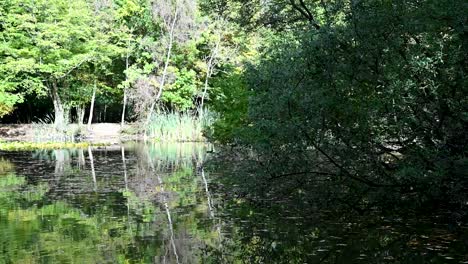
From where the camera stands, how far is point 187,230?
5531 millimetres

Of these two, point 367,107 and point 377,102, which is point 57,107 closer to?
point 367,107

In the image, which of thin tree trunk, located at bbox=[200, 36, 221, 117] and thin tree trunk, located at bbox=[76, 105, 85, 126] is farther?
thin tree trunk, located at bbox=[200, 36, 221, 117]

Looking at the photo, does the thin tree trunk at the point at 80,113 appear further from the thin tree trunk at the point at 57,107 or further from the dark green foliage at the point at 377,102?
the dark green foliage at the point at 377,102

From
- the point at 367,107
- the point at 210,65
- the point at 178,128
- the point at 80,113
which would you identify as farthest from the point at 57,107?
the point at 367,107

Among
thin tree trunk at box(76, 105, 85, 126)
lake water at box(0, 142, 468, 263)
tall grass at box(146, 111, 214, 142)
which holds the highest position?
thin tree trunk at box(76, 105, 85, 126)

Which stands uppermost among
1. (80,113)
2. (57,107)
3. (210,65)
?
(210,65)

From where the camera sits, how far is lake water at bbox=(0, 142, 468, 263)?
4492 mm

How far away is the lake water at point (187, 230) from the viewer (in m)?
4.49

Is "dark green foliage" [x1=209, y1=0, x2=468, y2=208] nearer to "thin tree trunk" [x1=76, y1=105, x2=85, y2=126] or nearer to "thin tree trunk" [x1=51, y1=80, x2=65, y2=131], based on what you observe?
"thin tree trunk" [x1=51, y1=80, x2=65, y2=131]

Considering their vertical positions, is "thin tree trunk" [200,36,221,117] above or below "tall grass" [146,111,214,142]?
above

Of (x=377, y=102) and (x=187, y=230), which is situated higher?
(x=377, y=102)

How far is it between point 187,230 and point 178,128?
14724 millimetres

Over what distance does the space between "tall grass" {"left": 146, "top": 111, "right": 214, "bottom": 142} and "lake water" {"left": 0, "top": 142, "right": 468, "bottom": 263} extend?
10824 mm

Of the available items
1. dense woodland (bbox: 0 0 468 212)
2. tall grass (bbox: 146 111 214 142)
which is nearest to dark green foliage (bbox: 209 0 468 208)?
dense woodland (bbox: 0 0 468 212)
